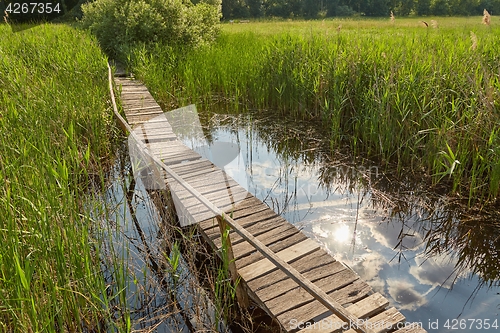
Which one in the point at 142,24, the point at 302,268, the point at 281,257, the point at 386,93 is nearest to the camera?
the point at 302,268

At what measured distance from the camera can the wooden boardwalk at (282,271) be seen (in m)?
2.38

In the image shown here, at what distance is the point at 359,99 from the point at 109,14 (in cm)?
702

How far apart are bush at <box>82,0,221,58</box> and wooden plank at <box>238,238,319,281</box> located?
7.13 meters

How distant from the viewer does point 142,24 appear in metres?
8.91

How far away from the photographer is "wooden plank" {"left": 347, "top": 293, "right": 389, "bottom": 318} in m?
2.40

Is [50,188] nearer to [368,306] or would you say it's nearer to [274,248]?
[274,248]

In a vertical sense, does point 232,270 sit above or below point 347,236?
above

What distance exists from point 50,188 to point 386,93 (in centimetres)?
363

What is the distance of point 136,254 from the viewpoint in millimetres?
3088

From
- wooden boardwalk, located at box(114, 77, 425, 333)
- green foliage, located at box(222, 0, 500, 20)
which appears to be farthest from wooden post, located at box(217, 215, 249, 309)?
green foliage, located at box(222, 0, 500, 20)

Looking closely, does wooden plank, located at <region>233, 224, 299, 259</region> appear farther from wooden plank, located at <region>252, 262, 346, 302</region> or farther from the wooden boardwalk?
wooden plank, located at <region>252, 262, 346, 302</region>

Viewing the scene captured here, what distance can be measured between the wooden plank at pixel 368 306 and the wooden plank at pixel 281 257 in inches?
22.5

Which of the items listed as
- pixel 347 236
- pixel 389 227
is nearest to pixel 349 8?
pixel 389 227

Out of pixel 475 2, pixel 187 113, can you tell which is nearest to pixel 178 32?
pixel 187 113
